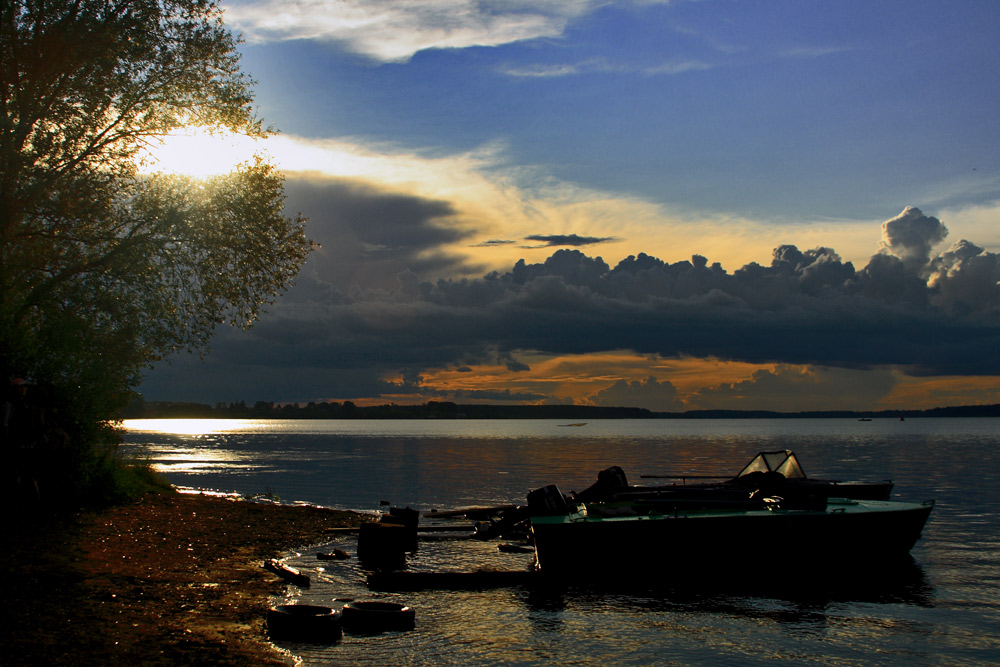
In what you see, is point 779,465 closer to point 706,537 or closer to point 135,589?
point 706,537

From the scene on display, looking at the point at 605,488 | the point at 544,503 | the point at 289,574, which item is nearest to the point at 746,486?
the point at 605,488

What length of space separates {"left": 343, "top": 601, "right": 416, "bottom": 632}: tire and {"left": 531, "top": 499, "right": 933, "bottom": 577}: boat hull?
240 inches

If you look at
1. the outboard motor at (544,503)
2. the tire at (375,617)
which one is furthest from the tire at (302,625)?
the outboard motor at (544,503)

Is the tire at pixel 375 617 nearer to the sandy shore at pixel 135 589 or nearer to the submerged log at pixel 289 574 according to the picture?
the sandy shore at pixel 135 589

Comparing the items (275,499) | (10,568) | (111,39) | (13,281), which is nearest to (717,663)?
(10,568)

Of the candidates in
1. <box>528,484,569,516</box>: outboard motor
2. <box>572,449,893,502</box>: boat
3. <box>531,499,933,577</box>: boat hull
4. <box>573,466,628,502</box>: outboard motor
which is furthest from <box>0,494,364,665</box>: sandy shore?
<box>572,449,893,502</box>: boat

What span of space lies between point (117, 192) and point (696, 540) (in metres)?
23.1

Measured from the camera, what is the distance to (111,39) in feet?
84.8

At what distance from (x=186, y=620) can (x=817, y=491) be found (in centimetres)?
1766

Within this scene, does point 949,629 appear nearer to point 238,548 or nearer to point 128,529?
point 238,548

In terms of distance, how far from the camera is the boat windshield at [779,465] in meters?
25.0

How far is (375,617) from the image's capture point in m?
13.8

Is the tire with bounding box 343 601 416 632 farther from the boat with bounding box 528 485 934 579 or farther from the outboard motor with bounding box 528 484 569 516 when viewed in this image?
the outboard motor with bounding box 528 484 569 516

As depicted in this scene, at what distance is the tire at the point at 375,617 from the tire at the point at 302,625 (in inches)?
25.8
